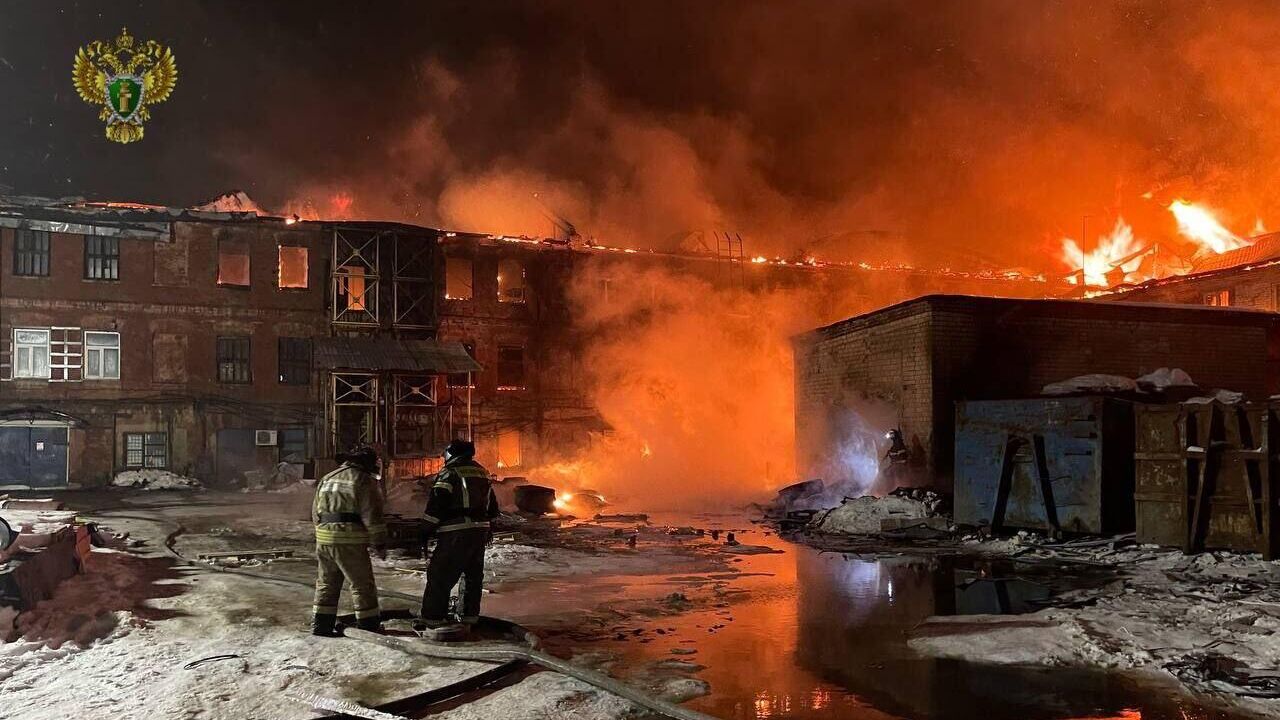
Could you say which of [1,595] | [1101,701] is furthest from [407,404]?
[1101,701]

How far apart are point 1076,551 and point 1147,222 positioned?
4304cm

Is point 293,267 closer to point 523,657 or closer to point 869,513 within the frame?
point 869,513

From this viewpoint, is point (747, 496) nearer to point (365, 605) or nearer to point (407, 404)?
point (407, 404)

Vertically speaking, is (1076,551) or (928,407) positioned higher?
(928,407)

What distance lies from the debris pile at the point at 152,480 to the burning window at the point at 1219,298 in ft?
122

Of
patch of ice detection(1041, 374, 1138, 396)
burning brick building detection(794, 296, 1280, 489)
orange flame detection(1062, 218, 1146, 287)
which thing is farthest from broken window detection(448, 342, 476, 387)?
orange flame detection(1062, 218, 1146, 287)

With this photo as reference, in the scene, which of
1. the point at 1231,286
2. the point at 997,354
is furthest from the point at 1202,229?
the point at 997,354

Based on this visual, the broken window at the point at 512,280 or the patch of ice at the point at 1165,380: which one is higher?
the broken window at the point at 512,280

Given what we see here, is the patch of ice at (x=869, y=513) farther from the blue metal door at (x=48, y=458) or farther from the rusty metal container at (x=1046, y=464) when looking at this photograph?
the blue metal door at (x=48, y=458)

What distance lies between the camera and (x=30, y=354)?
28.7 meters

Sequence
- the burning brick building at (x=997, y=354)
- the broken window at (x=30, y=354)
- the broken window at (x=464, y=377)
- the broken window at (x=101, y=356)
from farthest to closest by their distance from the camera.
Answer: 1. the broken window at (x=464, y=377)
2. the broken window at (x=101, y=356)
3. the broken window at (x=30, y=354)
4. the burning brick building at (x=997, y=354)

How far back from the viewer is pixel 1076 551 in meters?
12.0

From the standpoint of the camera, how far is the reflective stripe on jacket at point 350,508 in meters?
7.03

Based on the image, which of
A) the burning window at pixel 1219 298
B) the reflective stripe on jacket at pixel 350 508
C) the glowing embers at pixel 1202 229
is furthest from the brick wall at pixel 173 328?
the glowing embers at pixel 1202 229
